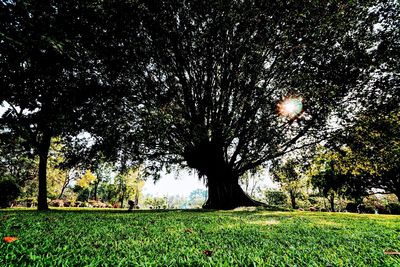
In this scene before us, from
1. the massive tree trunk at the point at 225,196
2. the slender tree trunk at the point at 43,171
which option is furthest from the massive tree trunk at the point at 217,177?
the slender tree trunk at the point at 43,171

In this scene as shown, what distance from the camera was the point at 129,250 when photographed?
232 cm

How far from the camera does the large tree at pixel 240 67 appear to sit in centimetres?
1122

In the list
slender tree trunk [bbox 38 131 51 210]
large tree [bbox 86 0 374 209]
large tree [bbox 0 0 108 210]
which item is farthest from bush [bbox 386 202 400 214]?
large tree [bbox 0 0 108 210]

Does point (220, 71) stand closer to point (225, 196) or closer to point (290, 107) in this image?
point (290, 107)

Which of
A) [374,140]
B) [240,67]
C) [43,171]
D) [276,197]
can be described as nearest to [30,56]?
[43,171]

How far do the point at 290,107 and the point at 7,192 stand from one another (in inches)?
777

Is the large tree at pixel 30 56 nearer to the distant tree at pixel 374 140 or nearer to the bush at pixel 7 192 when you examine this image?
the bush at pixel 7 192

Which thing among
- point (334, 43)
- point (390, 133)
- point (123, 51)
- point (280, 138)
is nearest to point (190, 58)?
point (123, 51)

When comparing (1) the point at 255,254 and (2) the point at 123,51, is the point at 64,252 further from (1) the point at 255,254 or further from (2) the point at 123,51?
(2) the point at 123,51

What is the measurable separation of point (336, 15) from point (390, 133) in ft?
24.1

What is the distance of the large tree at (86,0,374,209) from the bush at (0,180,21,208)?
10435mm

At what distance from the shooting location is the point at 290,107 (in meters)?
13.3

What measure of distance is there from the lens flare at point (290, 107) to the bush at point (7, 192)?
18.9 metres

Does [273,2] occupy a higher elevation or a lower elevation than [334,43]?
higher
